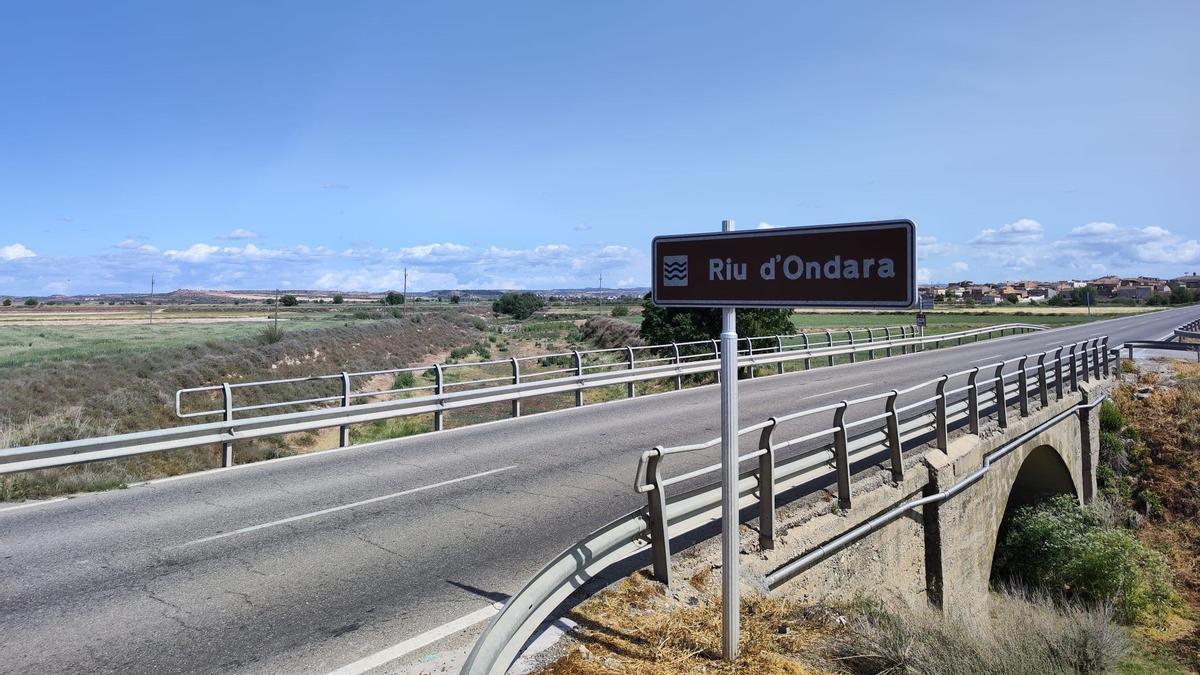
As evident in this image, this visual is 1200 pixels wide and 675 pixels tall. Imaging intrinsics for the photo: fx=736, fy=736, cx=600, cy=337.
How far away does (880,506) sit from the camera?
792 cm

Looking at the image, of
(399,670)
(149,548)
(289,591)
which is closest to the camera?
(399,670)

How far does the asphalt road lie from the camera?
489 cm

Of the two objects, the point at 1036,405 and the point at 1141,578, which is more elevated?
the point at 1036,405

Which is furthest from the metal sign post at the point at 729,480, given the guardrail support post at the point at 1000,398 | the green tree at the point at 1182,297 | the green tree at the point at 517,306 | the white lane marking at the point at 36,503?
the green tree at the point at 1182,297

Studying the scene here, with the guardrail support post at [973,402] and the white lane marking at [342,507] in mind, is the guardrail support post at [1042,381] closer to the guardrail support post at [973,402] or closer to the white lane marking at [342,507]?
the guardrail support post at [973,402]

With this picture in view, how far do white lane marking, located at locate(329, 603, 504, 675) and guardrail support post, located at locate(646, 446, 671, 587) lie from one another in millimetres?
1209

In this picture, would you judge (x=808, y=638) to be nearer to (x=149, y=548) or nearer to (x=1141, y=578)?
(x=149, y=548)

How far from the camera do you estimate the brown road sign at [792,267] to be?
133 inches

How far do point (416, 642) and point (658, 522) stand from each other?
1786 mm

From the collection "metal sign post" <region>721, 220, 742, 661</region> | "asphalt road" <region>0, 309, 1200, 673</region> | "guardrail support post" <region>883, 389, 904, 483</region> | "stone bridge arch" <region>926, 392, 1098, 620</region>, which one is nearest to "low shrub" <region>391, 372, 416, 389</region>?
"asphalt road" <region>0, 309, 1200, 673</region>

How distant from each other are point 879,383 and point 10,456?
19818 millimetres

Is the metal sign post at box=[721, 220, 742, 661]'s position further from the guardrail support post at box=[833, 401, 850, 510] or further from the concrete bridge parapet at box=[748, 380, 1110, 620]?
the guardrail support post at box=[833, 401, 850, 510]

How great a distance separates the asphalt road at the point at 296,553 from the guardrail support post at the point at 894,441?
287 cm

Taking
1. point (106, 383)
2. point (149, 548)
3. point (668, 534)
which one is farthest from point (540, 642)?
point (106, 383)
